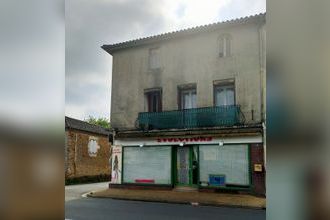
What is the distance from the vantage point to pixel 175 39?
15922 mm

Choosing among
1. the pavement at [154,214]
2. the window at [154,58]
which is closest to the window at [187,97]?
the window at [154,58]

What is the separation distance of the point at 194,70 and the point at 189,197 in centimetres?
559

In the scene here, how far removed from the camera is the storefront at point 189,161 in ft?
44.5

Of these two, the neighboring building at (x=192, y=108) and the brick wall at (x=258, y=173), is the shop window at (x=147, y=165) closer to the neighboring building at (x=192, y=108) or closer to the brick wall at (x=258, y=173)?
the neighboring building at (x=192, y=108)

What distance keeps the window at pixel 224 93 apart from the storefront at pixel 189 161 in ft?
5.49

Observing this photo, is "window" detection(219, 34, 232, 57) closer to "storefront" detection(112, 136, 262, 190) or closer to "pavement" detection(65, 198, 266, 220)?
"storefront" detection(112, 136, 262, 190)

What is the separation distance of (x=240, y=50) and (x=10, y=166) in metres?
14.2

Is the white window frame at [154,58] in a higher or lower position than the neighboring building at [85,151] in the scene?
higher

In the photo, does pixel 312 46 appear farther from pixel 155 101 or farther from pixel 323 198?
pixel 155 101

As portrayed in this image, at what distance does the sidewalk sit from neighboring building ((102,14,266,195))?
72 centimetres

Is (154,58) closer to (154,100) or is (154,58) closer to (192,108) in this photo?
(154,100)

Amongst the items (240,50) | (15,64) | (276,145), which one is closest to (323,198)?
(276,145)

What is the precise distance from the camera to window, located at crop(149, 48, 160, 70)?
16.4m

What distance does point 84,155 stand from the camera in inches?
864
